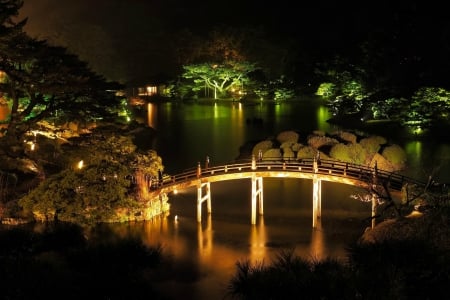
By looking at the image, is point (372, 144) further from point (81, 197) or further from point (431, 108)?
point (81, 197)

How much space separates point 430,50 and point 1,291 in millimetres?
46345

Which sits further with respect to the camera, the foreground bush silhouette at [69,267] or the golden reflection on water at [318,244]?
the golden reflection on water at [318,244]

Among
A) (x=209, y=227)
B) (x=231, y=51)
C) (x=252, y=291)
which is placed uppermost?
(x=231, y=51)

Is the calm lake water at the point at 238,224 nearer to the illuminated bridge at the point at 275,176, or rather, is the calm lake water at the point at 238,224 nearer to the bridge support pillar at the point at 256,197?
the bridge support pillar at the point at 256,197

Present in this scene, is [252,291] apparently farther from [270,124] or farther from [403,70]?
[403,70]

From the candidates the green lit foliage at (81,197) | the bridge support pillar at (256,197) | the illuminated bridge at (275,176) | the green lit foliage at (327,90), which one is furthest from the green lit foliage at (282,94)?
the green lit foliage at (81,197)

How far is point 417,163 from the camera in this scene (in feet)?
108

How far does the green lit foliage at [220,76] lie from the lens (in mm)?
66625

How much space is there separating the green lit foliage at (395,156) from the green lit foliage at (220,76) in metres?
35.7

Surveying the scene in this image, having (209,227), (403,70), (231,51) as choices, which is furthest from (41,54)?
(231,51)

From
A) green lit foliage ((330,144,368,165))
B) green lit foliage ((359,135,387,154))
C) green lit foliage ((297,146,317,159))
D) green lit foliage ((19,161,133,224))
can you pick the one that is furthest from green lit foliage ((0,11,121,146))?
green lit foliage ((359,135,387,154))

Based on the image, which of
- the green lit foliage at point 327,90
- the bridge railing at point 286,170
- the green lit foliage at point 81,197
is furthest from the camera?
the green lit foliage at point 327,90

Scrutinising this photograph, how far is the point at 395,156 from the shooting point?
32.2 metres

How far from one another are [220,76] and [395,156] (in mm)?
37539
